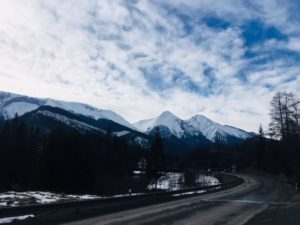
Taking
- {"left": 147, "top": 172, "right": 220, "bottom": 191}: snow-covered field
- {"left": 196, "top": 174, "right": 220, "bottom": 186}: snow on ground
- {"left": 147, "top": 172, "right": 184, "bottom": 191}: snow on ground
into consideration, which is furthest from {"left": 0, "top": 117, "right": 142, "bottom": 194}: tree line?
{"left": 196, "top": 174, "right": 220, "bottom": 186}: snow on ground

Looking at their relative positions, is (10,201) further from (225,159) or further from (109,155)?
(225,159)

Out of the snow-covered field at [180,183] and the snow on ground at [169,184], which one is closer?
the snow-covered field at [180,183]

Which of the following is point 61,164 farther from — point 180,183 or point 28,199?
point 28,199

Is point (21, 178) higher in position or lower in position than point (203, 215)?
higher

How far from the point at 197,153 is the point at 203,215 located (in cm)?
16809

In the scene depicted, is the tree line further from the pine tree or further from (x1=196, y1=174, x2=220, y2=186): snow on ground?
(x1=196, y1=174, x2=220, y2=186): snow on ground

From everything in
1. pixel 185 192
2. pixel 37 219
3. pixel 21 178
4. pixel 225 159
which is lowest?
pixel 37 219

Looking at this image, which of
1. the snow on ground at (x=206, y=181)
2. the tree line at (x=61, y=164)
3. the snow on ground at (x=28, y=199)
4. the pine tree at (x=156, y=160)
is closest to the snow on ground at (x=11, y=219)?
the snow on ground at (x=28, y=199)

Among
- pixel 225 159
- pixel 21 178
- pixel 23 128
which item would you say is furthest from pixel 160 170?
pixel 225 159

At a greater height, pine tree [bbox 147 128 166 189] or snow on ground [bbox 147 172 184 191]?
pine tree [bbox 147 128 166 189]

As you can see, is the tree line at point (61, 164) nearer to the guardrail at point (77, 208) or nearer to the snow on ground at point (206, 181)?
the snow on ground at point (206, 181)

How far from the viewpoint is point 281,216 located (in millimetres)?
16609

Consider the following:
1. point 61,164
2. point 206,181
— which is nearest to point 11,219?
point 61,164

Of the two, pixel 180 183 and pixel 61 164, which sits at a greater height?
pixel 61 164
